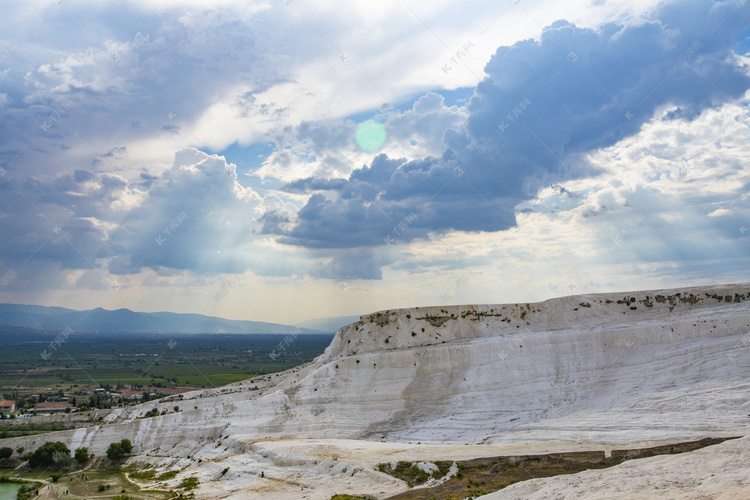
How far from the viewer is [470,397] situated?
4412 cm

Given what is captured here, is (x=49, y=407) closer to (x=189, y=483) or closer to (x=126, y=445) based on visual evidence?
(x=126, y=445)

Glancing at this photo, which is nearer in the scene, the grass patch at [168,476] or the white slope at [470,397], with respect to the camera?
the white slope at [470,397]

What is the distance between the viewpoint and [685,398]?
116ft

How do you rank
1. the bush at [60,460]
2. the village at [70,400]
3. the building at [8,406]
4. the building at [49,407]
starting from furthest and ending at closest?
the building at [8,406], the building at [49,407], the village at [70,400], the bush at [60,460]

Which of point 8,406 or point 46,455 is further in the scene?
point 8,406

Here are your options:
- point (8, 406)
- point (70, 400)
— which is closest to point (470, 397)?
point (70, 400)

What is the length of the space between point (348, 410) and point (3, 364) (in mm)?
185517

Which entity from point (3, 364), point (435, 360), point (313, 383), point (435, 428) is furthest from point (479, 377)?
point (3, 364)

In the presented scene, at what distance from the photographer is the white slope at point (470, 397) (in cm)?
3061

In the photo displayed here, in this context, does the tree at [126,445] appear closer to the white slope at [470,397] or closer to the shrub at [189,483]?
the white slope at [470,397]

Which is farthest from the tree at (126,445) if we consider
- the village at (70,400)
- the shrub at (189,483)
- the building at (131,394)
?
the building at (131,394)

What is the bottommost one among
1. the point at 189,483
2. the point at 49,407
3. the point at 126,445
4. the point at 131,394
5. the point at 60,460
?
the point at 131,394

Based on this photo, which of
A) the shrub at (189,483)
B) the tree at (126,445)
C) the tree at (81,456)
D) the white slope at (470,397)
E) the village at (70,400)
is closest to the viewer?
the white slope at (470,397)

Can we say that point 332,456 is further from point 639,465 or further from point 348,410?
point 639,465
